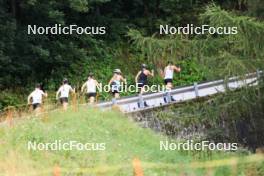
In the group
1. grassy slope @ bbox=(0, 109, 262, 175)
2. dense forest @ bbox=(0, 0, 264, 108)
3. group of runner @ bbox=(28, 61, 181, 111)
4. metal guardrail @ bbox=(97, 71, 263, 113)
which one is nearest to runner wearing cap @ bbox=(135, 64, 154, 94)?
group of runner @ bbox=(28, 61, 181, 111)

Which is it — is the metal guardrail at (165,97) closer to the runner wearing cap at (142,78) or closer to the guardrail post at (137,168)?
the runner wearing cap at (142,78)

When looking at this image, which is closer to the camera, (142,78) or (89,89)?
(89,89)

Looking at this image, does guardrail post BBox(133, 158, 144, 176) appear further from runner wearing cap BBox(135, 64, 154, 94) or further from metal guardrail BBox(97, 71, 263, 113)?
runner wearing cap BBox(135, 64, 154, 94)

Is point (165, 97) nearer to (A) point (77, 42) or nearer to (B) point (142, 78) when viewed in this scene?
(B) point (142, 78)

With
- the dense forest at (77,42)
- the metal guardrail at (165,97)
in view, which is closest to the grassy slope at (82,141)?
the metal guardrail at (165,97)

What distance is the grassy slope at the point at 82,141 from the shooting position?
15.3 meters

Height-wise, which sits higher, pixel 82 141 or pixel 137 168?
pixel 82 141

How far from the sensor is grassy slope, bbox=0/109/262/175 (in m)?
15.3

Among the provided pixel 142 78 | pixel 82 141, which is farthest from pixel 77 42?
pixel 82 141

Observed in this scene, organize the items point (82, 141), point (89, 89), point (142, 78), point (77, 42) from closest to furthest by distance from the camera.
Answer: point (82, 141)
point (89, 89)
point (142, 78)
point (77, 42)

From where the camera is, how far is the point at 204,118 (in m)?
17.7

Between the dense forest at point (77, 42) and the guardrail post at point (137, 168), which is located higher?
the dense forest at point (77, 42)

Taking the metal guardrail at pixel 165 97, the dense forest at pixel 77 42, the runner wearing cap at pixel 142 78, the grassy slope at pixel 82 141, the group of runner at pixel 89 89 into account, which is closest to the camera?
the grassy slope at pixel 82 141

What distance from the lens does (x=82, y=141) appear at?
17.1m
